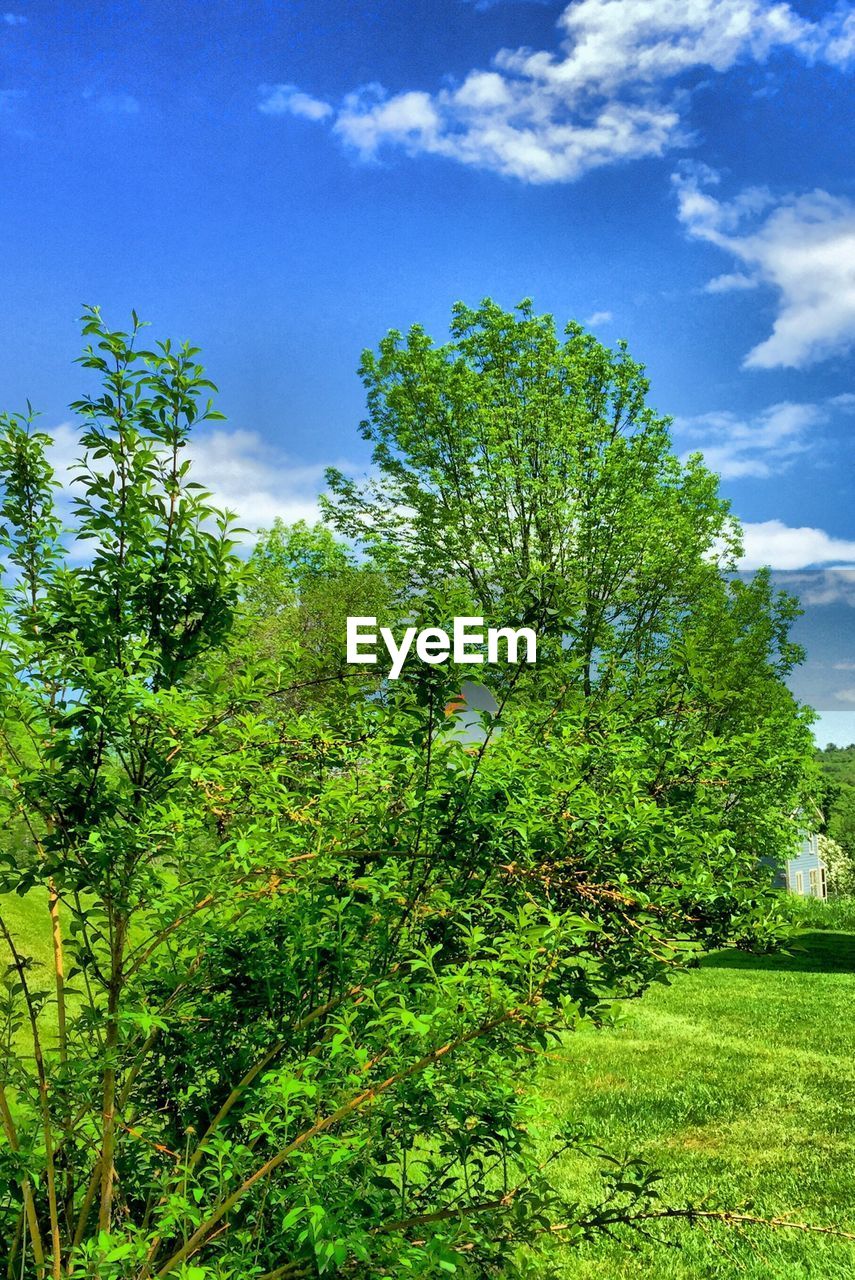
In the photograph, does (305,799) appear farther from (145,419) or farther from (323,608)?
(323,608)

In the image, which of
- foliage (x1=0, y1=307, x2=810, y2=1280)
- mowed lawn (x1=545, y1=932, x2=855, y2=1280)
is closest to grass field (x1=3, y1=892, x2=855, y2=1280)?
mowed lawn (x1=545, y1=932, x2=855, y2=1280)

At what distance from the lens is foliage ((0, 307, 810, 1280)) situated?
2.36 metres

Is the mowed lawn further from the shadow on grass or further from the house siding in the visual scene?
the house siding

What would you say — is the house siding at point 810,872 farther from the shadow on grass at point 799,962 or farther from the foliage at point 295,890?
the foliage at point 295,890

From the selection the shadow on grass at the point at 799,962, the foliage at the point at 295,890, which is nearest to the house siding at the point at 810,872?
the shadow on grass at the point at 799,962

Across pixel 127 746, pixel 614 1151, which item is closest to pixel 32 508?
pixel 127 746

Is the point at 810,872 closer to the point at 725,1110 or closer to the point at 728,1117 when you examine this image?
the point at 725,1110

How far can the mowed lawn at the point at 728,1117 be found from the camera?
5.04 metres

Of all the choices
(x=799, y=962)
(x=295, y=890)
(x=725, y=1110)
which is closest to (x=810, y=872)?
(x=799, y=962)

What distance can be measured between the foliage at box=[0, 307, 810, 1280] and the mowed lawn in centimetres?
42

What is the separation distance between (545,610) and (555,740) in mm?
680

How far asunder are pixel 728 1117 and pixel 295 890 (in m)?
6.32

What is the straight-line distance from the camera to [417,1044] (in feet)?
7.45

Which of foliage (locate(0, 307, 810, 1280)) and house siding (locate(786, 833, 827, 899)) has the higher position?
foliage (locate(0, 307, 810, 1280))
